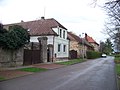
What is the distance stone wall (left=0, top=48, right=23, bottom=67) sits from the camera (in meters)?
21.3

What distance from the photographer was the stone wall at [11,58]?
21.3 m

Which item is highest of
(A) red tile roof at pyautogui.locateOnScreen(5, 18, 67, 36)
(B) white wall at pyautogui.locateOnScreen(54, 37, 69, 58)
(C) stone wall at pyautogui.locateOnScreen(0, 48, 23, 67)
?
(A) red tile roof at pyautogui.locateOnScreen(5, 18, 67, 36)

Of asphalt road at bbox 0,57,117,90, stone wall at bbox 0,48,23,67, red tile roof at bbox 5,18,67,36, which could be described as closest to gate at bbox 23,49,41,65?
stone wall at bbox 0,48,23,67

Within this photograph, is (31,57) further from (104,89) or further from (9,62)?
(104,89)

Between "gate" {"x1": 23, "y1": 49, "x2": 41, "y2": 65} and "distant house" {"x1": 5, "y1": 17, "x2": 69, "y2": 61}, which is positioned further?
"distant house" {"x1": 5, "y1": 17, "x2": 69, "y2": 61}

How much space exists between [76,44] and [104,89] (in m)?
47.7

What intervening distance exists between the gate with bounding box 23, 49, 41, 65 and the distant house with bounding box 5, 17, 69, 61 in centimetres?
560

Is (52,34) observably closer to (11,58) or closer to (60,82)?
(11,58)

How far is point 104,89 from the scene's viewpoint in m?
11.5

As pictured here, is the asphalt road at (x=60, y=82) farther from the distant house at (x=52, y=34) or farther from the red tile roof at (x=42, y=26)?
the red tile roof at (x=42, y=26)

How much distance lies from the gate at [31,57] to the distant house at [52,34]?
18.4ft

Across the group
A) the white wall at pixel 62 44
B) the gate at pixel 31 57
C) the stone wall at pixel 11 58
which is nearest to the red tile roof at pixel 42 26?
the white wall at pixel 62 44

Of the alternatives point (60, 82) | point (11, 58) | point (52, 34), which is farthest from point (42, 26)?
point (60, 82)

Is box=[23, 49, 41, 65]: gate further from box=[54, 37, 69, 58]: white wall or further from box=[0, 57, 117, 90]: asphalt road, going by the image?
box=[0, 57, 117, 90]: asphalt road
